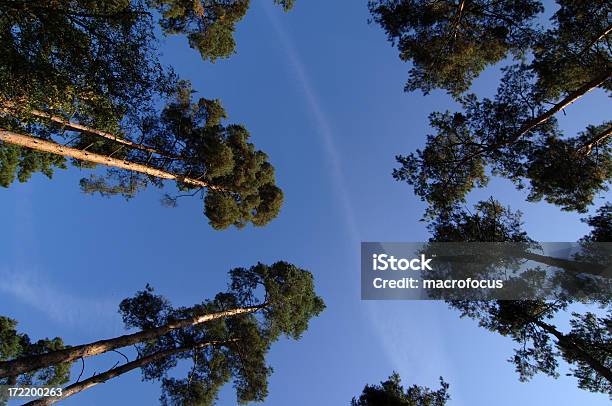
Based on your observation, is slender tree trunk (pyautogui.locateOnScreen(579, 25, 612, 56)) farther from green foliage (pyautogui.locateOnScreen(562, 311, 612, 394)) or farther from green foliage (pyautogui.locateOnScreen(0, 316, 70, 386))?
green foliage (pyautogui.locateOnScreen(0, 316, 70, 386))

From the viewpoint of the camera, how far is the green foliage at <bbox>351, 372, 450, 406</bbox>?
13684 millimetres

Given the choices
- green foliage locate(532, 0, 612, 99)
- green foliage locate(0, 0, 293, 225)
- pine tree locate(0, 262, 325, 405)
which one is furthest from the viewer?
pine tree locate(0, 262, 325, 405)

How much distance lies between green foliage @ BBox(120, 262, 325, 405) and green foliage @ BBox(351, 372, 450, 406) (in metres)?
4.62

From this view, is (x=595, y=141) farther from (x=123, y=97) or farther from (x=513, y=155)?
(x=123, y=97)

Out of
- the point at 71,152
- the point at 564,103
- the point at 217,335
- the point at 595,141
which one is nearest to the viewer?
the point at 71,152

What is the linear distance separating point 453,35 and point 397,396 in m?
13.1

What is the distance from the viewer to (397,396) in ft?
46.2

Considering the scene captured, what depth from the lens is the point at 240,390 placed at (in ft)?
54.7

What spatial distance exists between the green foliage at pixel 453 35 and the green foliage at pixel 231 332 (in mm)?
10372

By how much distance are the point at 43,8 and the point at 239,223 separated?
43.1ft

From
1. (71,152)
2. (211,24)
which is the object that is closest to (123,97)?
(71,152)

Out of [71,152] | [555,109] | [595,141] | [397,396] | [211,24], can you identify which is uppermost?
[211,24]

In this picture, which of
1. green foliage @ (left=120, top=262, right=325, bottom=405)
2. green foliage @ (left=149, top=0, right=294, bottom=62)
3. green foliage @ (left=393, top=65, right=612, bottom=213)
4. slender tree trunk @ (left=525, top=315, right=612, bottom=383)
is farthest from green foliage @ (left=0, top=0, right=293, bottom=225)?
slender tree trunk @ (left=525, top=315, right=612, bottom=383)

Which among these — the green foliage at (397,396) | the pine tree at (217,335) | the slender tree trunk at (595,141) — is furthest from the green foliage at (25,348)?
the slender tree trunk at (595,141)
